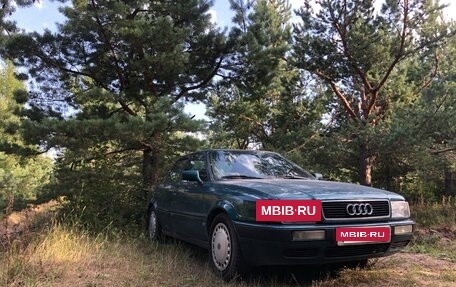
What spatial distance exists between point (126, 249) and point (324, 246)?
3405 millimetres

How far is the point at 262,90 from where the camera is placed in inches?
440

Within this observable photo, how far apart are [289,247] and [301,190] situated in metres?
0.68

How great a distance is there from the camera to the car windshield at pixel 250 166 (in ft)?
19.2

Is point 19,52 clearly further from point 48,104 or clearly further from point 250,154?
point 250,154

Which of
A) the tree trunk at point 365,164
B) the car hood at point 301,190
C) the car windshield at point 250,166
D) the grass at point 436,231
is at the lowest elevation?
the grass at point 436,231

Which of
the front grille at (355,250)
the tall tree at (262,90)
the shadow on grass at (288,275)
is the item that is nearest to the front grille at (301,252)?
the front grille at (355,250)

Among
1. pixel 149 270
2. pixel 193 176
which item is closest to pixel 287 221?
pixel 193 176

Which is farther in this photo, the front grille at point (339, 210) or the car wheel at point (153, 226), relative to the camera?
the car wheel at point (153, 226)

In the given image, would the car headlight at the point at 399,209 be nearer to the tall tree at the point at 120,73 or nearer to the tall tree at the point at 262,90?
the tall tree at the point at 120,73

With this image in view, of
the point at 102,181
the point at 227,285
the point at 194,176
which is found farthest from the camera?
the point at 102,181

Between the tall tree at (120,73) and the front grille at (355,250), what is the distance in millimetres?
4452

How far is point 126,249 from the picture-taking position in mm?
6656

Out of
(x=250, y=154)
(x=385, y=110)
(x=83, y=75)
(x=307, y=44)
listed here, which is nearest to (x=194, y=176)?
(x=250, y=154)

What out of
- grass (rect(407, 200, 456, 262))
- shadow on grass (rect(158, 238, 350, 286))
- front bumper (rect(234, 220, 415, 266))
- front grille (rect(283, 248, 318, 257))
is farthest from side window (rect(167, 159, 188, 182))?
grass (rect(407, 200, 456, 262))
